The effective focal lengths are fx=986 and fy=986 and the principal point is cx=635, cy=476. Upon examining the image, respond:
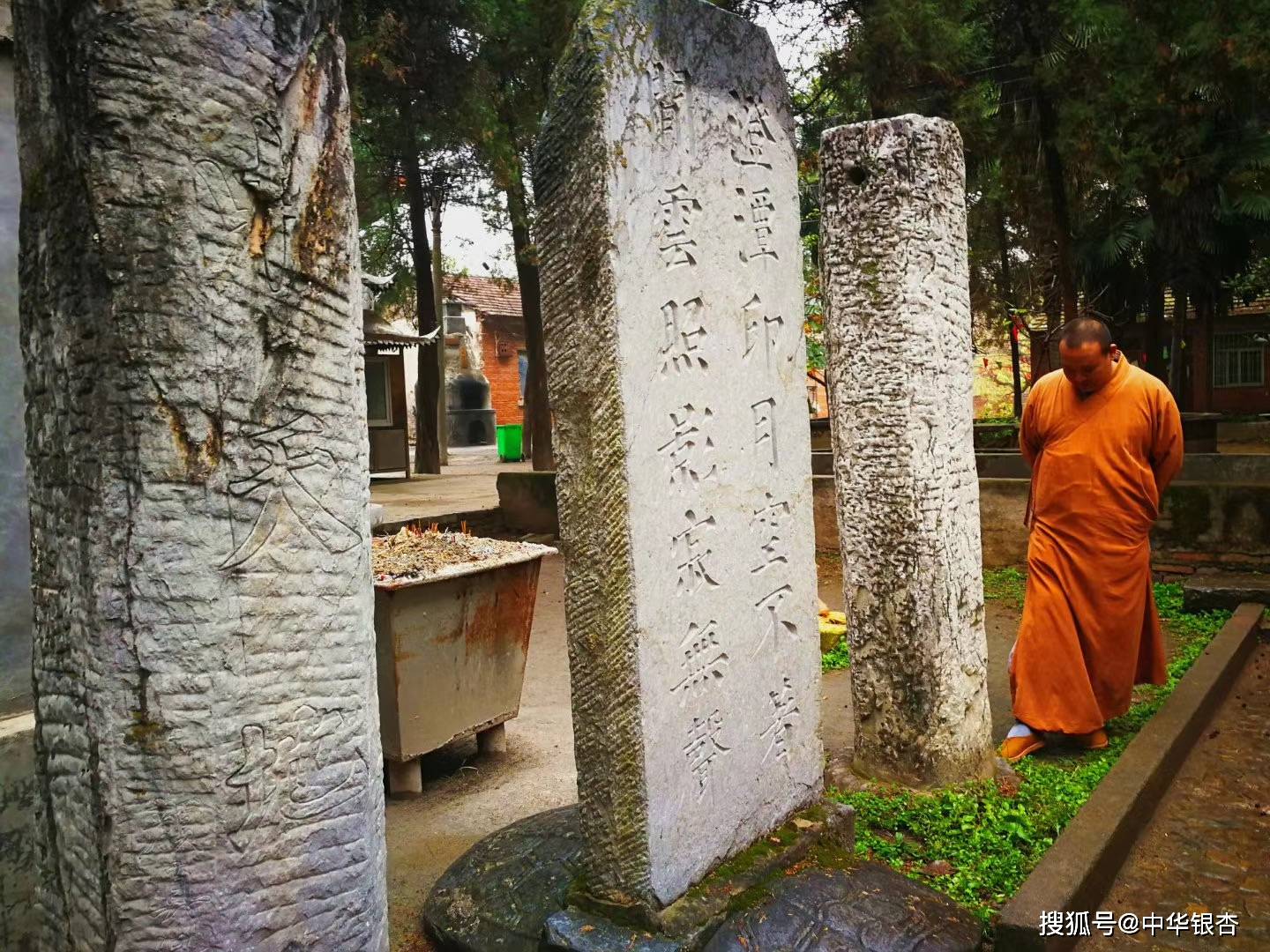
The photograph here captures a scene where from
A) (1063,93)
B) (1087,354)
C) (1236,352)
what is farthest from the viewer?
(1236,352)

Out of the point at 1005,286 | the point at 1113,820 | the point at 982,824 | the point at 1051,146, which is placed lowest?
the point at 982,824

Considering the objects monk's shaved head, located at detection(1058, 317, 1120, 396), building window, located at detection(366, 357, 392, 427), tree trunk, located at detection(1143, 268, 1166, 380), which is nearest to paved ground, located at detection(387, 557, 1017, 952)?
monk's shaved head, located at detection(1058, 317, 1120, 396)

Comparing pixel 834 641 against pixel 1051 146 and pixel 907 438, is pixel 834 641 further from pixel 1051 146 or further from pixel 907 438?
pixel 1051 146

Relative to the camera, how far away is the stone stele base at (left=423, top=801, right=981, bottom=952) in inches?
99.4

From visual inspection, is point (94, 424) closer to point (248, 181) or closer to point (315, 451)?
point (315, 451)

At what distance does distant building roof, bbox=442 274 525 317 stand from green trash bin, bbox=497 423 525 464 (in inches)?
255

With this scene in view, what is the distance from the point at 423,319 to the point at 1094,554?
45.4 feet

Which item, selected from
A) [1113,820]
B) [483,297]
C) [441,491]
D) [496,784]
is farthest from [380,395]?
[1113,820]

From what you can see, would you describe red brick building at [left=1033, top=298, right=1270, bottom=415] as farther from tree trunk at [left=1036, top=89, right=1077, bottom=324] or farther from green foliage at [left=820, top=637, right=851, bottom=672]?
green foliage at [left=820, top=637, right=851, bottom=672]

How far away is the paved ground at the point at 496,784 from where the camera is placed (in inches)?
133

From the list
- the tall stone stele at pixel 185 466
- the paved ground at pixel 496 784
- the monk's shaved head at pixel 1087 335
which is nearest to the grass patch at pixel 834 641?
the paved ground at pixel 496 784

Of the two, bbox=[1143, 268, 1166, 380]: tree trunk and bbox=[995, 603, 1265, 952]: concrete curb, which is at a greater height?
bbox=[1143, 268, 1166, 380]: tree trunk

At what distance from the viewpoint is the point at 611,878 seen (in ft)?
8.39

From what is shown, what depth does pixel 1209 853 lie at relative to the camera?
367 centimetres
